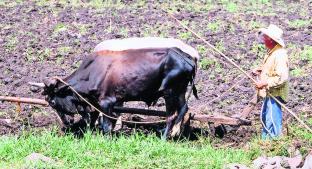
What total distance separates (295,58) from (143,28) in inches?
162

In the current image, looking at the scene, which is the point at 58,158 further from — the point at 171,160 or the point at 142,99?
the point at 142,99

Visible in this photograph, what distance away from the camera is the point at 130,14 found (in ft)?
60.1

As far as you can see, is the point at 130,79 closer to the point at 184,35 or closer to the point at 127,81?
the point at 127,81

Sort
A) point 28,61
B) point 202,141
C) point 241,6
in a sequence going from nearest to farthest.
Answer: point 202,141, point 28,61, point 241,6

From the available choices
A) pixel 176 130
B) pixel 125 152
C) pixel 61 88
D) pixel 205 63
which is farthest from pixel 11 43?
pixel 125 152

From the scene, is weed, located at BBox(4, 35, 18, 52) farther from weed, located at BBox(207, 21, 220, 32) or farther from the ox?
the ox

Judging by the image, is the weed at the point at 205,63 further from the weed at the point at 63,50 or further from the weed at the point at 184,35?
the weed at the point at 63,50

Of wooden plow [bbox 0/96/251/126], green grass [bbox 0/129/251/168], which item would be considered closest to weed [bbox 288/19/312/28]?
wooden plow [bbox 0/96/251/126]

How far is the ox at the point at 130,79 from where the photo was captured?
9.95 meters

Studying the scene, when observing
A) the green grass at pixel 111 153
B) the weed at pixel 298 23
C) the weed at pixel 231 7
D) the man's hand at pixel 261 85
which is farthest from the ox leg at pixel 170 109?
the weed at pixel 231 7

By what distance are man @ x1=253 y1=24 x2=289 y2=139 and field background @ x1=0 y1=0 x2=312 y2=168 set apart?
0.25 metres

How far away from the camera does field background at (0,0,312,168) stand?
836 cm

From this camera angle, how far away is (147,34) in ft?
52.9

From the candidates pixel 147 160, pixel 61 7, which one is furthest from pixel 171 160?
pixel 61 7
